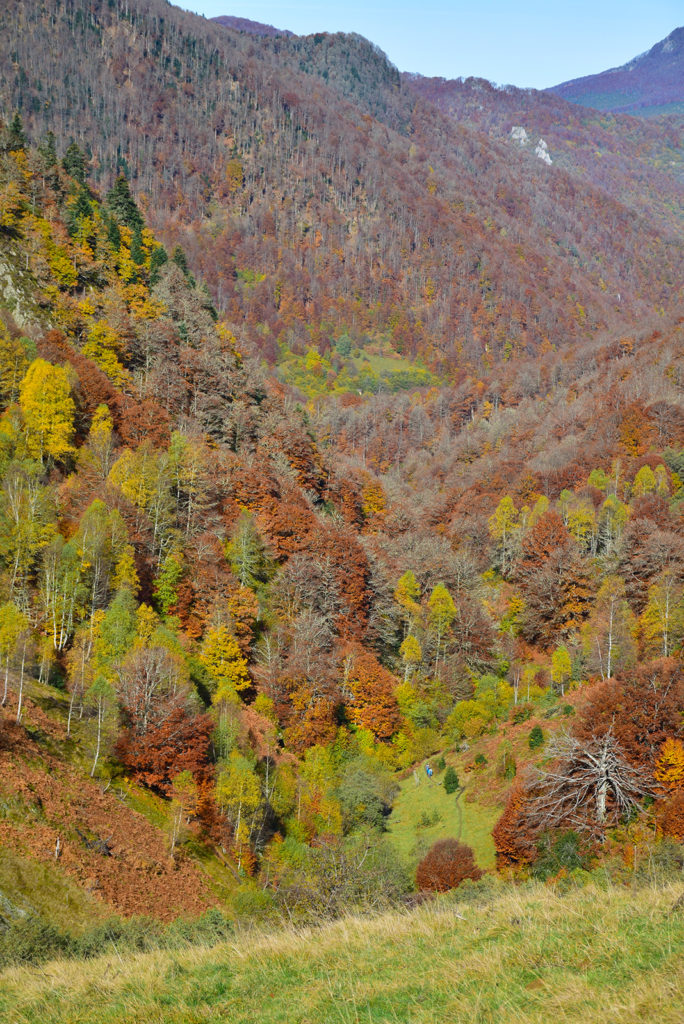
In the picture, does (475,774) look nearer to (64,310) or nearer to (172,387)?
(172,387)

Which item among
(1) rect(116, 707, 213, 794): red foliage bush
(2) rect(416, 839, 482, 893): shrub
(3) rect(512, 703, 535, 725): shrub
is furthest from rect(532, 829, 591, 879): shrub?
(3) rect(512, 703, 535, 725): shrub

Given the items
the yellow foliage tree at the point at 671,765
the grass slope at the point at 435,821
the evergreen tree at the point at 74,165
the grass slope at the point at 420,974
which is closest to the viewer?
the grass slope at the point at 420,974

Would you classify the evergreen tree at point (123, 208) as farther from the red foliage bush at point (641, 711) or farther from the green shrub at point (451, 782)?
the red foliage bush at point (641, 711)

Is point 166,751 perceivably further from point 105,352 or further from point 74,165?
point 74,165

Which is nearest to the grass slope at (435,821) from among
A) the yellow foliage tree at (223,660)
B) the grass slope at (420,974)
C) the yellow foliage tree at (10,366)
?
the yellow foliage tree at (223,660)

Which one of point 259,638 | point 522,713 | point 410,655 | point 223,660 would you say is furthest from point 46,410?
point 522,713

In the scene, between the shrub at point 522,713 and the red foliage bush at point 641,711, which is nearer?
the red foliage bush at point 641,711
